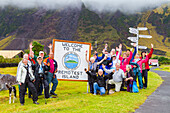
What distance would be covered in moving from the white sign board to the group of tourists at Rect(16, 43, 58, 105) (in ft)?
2.17

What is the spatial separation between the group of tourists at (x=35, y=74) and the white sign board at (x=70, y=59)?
0.66 metres

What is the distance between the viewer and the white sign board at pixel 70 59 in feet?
34.5

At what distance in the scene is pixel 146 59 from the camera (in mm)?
11789

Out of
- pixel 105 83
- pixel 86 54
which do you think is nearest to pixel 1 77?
pixel 86 54

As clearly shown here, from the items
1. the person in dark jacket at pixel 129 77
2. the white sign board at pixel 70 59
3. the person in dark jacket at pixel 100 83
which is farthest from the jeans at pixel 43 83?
the person in dark jacket at pixel 129 77

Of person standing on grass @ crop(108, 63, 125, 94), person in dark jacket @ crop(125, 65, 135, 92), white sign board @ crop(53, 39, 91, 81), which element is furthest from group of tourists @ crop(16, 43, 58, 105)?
person in dark jacket @ crop(125, 65, 135, 92)

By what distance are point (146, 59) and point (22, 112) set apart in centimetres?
844

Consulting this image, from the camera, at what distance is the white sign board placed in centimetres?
1051

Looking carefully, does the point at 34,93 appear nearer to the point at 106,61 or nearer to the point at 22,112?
the point at 22,112

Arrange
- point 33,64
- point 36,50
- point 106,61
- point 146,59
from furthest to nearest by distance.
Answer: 1. point 36,50
2. point 146,59
3. point 106,61
4. point 33,64

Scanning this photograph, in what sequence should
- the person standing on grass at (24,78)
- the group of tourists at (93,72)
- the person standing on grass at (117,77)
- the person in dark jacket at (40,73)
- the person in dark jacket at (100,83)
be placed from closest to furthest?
1. the person standing on grass at (24,78)
2. the group of tourists at (93,72)
3. the person in dark jacket at (40,73)
4. the person in dark jacket at (100,83)
5. the person standing on grass at (117,77)

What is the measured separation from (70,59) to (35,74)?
2.52 metres

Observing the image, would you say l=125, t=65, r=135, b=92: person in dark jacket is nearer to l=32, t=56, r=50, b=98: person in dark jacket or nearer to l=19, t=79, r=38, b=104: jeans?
l=32, t=56, r=50, b=98: person in dark jacket

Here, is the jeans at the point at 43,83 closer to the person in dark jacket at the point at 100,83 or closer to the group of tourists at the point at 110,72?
the group of tourists at the point at 110,72
